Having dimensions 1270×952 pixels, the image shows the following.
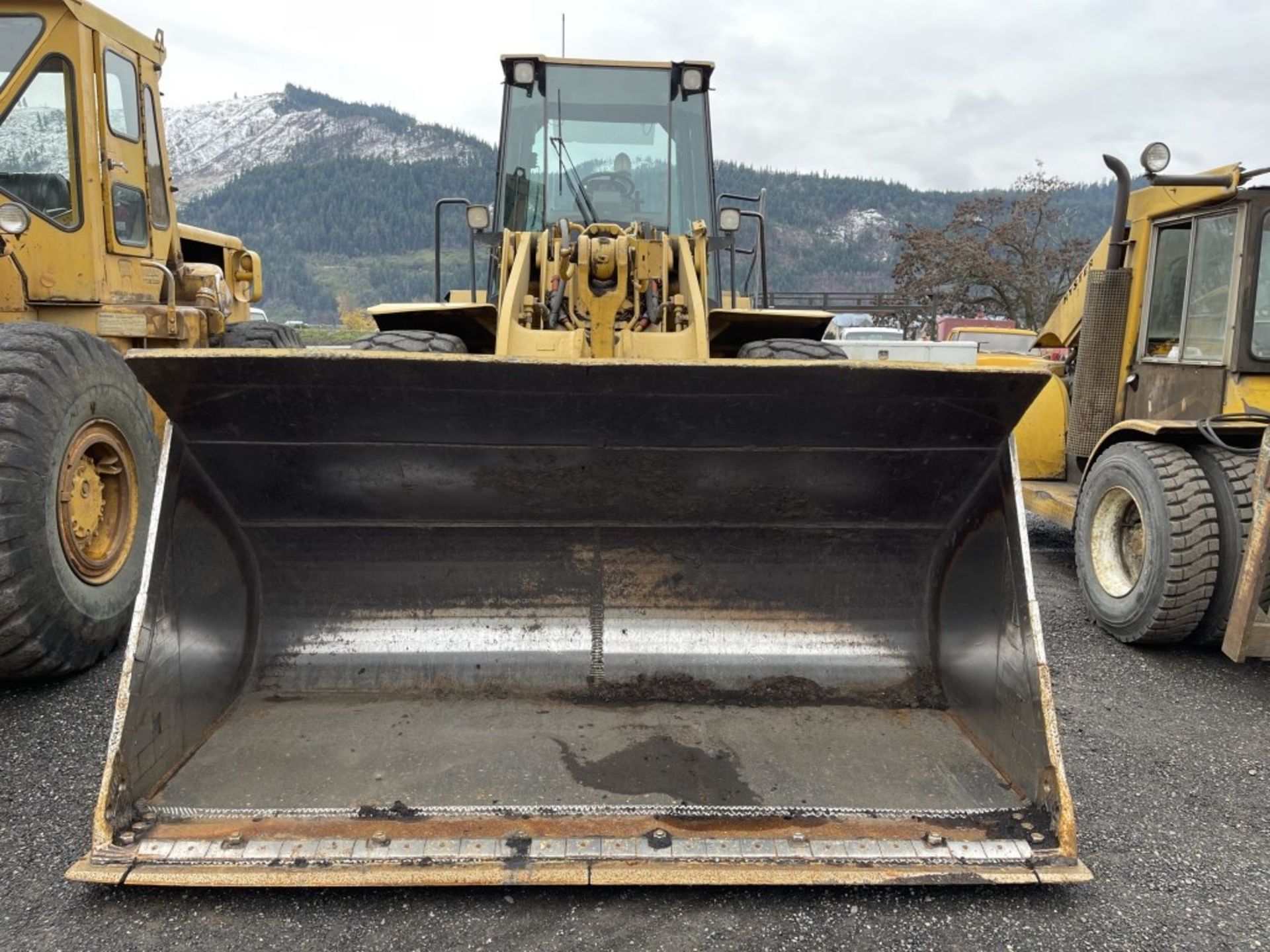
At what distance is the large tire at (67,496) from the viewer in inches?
136

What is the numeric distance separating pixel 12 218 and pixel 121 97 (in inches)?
49.1

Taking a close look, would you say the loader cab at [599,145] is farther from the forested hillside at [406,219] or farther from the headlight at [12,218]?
the forested hillside at [406,219]

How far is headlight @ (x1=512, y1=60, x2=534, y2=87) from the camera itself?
5406 millimetres

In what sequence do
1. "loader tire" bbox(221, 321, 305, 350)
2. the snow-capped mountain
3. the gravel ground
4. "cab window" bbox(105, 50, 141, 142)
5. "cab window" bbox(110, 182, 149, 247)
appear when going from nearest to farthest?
the gravel ground, "cab window" bbox(105, 50, 141, 142), "cab window" bbox(110, 182, 149, 247), "loader tire" bbox(221, 321, 305, 350), the snow-capped mountain

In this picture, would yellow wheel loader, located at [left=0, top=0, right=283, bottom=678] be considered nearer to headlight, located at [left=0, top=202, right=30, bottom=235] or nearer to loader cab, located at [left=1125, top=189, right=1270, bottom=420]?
headlight, located at [left=0, top=202, right=30, bottom=235]

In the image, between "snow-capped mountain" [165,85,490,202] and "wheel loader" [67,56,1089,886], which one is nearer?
"wheel loader" [67,56,1089,886]

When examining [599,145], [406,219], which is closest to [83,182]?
[599,145]

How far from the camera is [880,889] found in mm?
2482

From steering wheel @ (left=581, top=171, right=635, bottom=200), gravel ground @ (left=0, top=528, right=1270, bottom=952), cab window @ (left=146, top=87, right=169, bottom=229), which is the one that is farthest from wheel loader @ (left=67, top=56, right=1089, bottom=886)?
cab window @ (left=146, top=87, right=169, bottom=229)

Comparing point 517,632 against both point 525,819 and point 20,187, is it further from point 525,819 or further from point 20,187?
point 20,187

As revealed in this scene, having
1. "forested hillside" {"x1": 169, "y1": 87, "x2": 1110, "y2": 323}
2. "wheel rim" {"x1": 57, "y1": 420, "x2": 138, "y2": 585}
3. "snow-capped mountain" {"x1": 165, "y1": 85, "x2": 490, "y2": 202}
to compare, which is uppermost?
"snow-capped mountain" {"x1": 165, "y1": 85, "x2": 490, "y2": 202}

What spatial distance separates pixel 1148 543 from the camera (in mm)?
4605

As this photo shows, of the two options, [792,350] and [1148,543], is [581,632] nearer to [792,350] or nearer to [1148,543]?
[792,350]

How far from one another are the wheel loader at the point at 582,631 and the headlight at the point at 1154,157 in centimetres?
313
